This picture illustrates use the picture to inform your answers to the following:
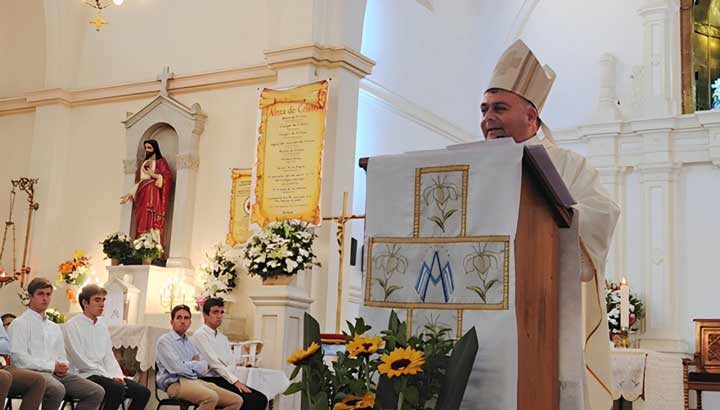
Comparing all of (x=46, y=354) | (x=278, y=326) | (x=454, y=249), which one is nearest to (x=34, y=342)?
(x=46, y=354)

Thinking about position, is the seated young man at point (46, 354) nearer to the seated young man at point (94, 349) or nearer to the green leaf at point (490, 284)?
the seated young man at point (94, 349)

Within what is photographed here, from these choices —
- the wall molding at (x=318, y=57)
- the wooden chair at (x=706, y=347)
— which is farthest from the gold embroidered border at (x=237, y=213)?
the wooden chair at (x=706, y=347)

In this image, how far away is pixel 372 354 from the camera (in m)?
2.92

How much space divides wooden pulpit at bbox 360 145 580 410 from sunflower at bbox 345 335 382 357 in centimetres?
31

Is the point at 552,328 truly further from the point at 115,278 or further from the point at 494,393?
the point at 115,278

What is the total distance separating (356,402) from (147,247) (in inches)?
339

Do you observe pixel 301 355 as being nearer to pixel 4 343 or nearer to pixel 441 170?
pixel 441 170

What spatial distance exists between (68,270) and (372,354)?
9.29 metres

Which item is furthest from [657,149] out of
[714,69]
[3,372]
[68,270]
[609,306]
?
[3,372]

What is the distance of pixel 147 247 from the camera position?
1102cm

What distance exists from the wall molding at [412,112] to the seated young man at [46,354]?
6.49 meters

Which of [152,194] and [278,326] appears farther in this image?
[152,194]

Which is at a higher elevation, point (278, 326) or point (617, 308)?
point (617, 308)

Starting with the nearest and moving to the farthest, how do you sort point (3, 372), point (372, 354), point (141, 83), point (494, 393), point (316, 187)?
point (494, 393) < point (372, 354) < point (3, 372) < point (316, 187) < point (141, 83)
